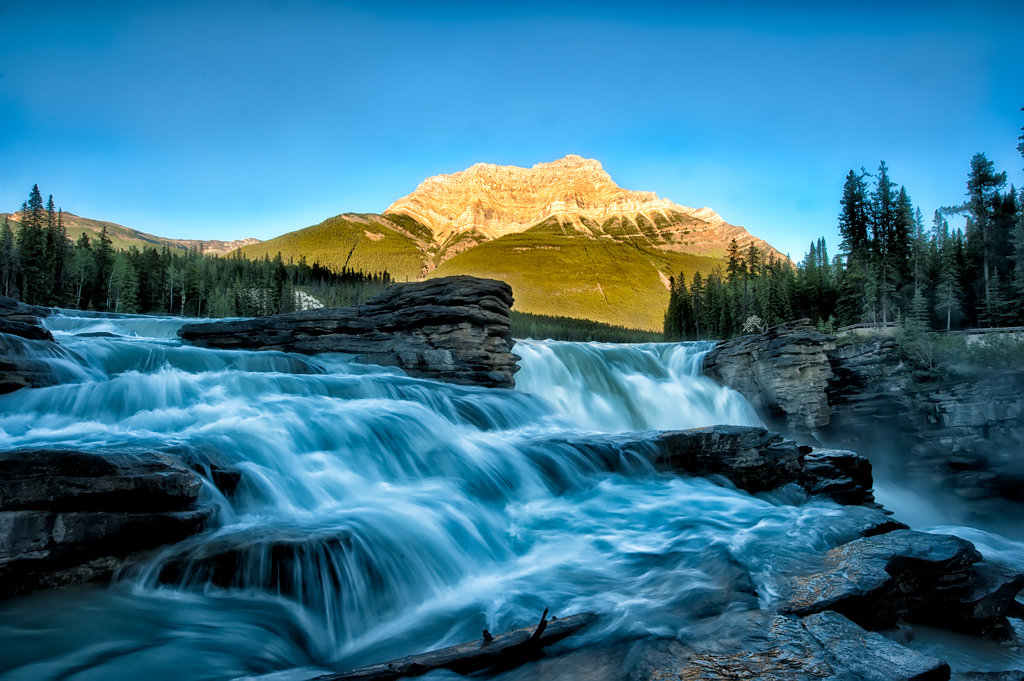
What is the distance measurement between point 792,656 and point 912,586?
Answer: 3.10m

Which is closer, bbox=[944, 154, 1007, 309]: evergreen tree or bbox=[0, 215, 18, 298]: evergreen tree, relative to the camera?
bbox=[944, 154, 1007, 309]: evergreen tree

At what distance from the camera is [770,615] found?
485cm

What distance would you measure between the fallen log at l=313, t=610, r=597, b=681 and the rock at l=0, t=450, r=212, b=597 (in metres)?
3.85

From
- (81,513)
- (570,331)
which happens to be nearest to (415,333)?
(81,513)

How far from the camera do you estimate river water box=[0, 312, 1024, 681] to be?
534 centimetres

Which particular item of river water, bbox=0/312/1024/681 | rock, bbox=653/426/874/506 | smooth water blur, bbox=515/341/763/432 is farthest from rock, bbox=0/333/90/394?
smooth water blur, bbox=515/341/763/432

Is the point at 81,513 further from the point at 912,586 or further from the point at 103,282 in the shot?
the point at 103,282

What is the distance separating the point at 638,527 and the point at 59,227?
107717 mm

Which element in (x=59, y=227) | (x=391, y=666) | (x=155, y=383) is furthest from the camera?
(x=59, y=227)

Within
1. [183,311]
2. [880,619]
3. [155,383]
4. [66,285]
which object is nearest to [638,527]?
[880,619]

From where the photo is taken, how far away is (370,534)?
7.58 meters

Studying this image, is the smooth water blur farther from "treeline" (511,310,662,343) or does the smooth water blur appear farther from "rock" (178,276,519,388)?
"treeline" (511,310,662,343)

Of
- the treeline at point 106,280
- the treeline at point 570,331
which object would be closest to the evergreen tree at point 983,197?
the treeline at point 570,331

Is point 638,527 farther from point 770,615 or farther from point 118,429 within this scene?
point 118,429
